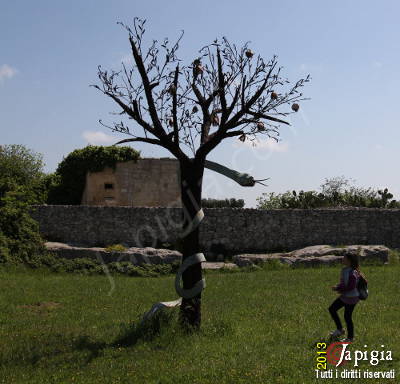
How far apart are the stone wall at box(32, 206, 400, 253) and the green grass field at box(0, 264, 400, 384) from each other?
9025mm

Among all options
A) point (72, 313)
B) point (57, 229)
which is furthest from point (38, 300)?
point (57, 229)

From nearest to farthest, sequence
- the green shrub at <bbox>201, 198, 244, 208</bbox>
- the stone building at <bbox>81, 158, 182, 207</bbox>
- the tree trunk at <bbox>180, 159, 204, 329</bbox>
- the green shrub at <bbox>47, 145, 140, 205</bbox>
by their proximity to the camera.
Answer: the tree trunk at <bbox>180, 159, 204, 329</bbox> < the stone building at <bbox>81, 158, 182, 207</bbox> < the green shrub at <bbox>47, 145, 140, 205</bbox> < the green shrub at <bbox>201, 198, 244, 208</bbox>

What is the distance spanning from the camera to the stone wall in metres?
23.4

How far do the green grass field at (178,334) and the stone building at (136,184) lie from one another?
1610 centimetres

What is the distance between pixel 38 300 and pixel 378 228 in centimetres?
1669

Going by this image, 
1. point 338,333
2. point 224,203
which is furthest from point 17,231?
point 224,203

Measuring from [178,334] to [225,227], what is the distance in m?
15.2

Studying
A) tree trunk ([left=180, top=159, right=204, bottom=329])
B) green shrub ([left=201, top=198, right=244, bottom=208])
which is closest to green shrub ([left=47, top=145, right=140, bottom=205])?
green shrub ([left=201, top=198, right=244, bottom=208])

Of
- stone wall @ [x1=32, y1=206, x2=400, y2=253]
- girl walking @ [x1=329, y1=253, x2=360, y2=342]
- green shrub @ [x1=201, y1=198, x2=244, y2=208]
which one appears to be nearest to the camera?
girl walking @ [x1=329, y1=253, x2=360, y2=342]

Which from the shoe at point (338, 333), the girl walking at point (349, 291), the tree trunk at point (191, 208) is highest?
the tree trunk at point (191, 208)

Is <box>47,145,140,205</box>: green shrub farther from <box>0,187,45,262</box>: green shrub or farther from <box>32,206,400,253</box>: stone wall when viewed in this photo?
<box>0,187,45,262</box>: green shrub

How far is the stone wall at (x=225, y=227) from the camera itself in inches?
922

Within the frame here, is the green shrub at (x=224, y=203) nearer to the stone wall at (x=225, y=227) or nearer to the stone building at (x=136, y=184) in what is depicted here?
the stone building at (x=136, y=184)

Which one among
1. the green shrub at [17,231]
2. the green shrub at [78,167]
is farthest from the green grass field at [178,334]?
the green shrub at [78,167]
